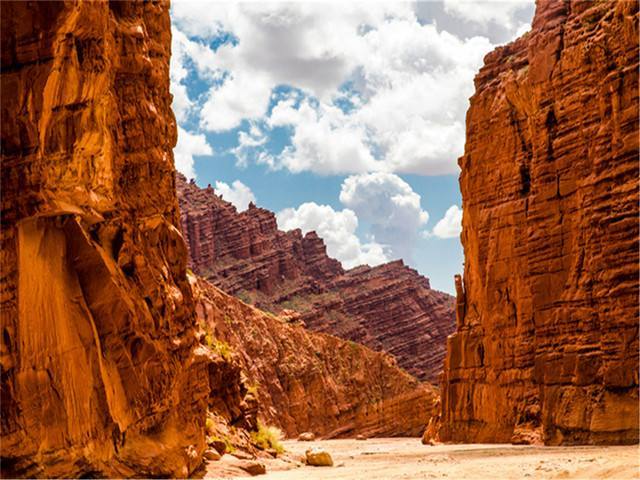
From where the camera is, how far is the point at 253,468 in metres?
19.5

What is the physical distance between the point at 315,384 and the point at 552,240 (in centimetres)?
7349

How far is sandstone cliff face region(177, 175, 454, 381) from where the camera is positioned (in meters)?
159

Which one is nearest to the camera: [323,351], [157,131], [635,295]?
[157,131]

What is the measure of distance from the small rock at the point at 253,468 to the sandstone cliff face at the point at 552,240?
43.7 ft

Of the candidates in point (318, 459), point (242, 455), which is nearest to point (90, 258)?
point (242, 455)

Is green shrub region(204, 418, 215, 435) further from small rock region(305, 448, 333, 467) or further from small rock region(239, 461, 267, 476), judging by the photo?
small rock region(305, 448, 333, 467)

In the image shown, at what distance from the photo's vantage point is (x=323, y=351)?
109312 millimetres

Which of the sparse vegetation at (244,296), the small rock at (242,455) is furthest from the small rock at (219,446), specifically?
the sparse vegetation at (244,296)

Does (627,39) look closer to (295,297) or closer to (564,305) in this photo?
(564,305)

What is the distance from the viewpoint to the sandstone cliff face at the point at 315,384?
95375mm

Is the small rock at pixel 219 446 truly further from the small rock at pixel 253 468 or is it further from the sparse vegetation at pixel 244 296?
the sparse vegetation at pixel 244 296

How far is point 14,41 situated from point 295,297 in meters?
153

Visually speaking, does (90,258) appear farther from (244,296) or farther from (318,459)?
(244,296)

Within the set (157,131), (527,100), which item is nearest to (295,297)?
(527,100)
